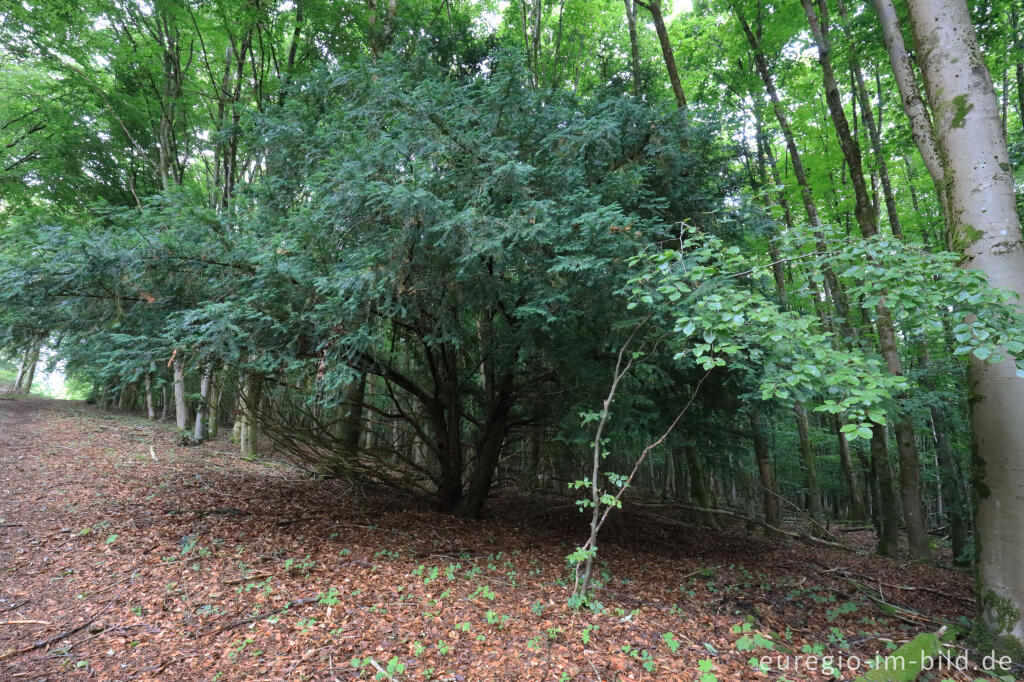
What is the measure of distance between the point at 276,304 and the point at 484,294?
2208mm

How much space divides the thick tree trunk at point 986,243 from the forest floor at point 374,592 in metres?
0.79

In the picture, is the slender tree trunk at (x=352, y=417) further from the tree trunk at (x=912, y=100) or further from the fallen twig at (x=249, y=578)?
the tree trunk at (x=912, y=100)

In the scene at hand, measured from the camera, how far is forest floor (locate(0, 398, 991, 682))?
315 cm

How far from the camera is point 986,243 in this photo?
3545 mm

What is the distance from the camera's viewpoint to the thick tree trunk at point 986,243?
11.2 feet

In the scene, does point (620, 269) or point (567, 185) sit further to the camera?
point (567, 185)

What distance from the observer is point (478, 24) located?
986cm

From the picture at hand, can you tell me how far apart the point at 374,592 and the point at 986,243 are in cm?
585

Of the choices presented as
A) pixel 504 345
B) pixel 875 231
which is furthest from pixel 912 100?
pixel 504 345

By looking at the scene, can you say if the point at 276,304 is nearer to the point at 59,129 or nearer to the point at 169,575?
the point at 169,575

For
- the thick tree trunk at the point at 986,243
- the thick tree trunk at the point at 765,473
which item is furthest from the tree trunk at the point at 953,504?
the thick tree trunk at the point at 986,243

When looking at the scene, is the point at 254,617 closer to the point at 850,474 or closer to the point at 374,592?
the point at 374,592

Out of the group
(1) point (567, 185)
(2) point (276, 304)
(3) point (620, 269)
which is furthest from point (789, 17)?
(2) point (276, 304)

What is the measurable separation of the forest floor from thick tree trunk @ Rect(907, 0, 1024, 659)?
0.79m
